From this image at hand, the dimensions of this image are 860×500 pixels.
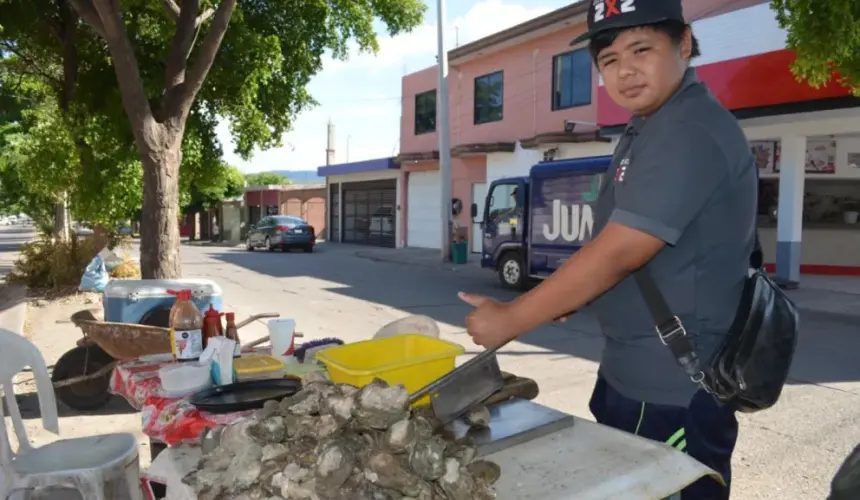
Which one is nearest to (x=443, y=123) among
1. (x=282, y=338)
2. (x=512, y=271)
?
(x=512, y=271)

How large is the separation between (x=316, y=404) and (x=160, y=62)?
343 inches

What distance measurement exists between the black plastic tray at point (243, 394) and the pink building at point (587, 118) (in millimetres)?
7243

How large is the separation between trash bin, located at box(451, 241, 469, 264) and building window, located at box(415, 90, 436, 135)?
8001mm

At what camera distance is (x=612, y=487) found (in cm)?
163

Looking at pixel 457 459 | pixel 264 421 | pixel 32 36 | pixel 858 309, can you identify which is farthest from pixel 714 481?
pixel 32 36

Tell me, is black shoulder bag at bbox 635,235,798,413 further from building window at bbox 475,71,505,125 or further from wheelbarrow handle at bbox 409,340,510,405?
building window at bbox 475,71,505,125

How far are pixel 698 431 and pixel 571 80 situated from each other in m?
19.0

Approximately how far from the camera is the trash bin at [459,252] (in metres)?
19.3

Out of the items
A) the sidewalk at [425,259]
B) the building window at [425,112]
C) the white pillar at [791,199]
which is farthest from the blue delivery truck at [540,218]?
the building window at [425,112]

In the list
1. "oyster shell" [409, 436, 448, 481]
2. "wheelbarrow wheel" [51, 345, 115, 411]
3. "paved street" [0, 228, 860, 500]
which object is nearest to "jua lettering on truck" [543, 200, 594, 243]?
"paved street" [0, 228, 860, 500]

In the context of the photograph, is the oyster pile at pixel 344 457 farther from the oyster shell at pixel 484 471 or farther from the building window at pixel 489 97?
the building window at pixel 489 97

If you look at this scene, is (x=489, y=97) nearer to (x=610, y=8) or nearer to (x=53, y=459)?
(x=53, y=459)

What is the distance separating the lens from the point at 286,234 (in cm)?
2589

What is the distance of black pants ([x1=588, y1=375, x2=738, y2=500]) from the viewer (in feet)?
6.06
